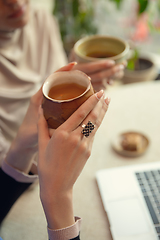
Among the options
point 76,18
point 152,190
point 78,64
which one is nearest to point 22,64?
point 78,64

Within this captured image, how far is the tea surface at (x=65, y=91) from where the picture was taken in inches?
24.5

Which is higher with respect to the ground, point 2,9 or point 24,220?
point 2,9

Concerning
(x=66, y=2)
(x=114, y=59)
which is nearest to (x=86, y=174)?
(x=114, y=59)

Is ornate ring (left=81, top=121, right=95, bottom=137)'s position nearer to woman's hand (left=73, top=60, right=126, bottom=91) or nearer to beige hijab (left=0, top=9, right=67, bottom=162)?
woman's hand (left=73, top=60, right=126, bottom=91)

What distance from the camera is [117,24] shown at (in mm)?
2488

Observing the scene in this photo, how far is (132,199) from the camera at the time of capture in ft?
2.43

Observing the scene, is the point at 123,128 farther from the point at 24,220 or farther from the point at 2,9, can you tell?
the point at 2,9

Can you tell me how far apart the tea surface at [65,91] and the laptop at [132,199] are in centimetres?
32

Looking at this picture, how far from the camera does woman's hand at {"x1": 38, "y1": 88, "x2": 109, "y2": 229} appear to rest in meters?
0.54

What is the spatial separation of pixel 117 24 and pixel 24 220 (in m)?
2.19

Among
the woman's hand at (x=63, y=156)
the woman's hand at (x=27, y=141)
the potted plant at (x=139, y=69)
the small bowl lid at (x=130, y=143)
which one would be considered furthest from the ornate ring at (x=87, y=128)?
the potted plant at (x=139, y=69)

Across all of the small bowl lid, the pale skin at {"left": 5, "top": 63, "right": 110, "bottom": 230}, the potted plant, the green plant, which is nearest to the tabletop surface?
the small bowl lid

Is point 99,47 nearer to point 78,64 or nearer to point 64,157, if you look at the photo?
point 78,64

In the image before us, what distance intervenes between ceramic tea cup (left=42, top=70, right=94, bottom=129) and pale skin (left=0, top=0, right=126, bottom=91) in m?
0.23
